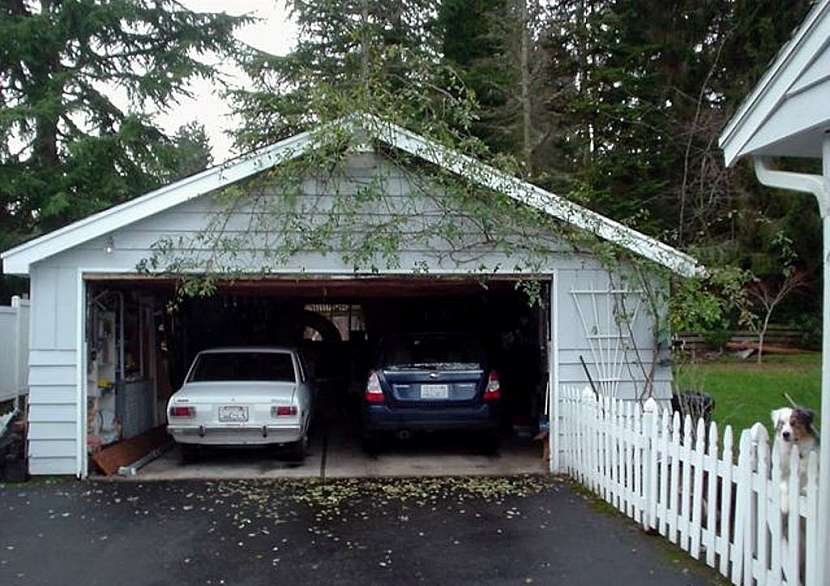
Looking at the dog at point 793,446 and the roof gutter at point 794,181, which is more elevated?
the roof gutter at point 794,181

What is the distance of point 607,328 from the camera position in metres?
9.57

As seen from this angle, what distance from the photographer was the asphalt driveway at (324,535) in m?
5.62

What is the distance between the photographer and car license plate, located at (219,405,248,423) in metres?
9.39

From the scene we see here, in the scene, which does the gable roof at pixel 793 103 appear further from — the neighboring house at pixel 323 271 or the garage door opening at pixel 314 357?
the garage door opening at pixel 314 357

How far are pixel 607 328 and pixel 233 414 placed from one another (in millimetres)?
4464

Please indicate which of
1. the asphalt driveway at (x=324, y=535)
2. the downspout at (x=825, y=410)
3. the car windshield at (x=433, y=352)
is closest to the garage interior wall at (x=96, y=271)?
the asphalt driveway at (x=324, y=535)

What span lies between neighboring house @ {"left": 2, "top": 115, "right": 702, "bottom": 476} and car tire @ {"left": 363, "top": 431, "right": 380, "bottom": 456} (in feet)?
6.70

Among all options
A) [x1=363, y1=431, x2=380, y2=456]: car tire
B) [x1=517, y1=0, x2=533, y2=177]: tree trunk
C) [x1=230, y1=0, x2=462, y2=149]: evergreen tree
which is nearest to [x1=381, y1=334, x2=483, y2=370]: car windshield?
[x1=363, y1=431, x2=380, y2=456]: car tire

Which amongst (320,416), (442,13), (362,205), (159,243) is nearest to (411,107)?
(362,205)

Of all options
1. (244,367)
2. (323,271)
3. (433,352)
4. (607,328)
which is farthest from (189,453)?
(607,328)

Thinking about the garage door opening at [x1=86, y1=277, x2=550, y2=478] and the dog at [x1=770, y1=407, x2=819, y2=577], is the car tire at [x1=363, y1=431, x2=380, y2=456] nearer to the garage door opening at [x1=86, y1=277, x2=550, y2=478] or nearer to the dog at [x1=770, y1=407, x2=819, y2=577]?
the garage door opening at [x1=86, y1=277, x2=550, y2=478]

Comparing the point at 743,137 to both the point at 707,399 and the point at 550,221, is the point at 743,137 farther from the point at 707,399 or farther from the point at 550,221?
the point at 707,399

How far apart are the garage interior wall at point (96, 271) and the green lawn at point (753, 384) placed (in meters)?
3.10

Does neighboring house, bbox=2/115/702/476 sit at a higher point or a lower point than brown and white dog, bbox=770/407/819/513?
higher
